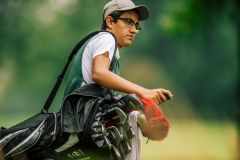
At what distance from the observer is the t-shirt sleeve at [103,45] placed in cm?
600

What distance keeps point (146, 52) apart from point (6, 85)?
814 centimetres

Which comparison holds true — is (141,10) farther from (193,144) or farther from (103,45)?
(193,144)

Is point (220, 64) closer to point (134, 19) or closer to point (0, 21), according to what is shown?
point (0, 21)

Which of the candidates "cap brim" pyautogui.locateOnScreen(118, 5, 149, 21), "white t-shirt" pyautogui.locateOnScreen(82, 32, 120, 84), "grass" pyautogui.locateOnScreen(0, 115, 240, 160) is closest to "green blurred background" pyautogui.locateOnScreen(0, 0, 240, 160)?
"grass" pyautogui.locateOnScreen(0, 115, 240, 160)

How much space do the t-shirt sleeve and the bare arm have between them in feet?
0.09

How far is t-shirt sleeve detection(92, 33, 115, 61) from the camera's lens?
6.00 metres

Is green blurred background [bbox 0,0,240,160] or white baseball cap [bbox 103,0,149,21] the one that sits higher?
white baseball cap [bbox 103,0,149,21]

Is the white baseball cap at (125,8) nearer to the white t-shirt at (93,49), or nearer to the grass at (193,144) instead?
the white t-shirt at (93,49)

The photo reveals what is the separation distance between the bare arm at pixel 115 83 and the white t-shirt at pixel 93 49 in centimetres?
6

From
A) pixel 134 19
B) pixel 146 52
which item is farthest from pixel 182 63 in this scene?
pixel 134 19

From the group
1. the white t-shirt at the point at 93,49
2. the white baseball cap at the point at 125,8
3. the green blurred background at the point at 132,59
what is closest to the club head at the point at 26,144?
the white t-shirt at the point at 93,49

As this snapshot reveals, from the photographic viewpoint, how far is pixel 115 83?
5.88 m

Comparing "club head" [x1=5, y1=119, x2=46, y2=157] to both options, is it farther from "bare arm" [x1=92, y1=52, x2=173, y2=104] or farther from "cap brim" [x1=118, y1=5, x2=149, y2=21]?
"cap brim" [x1=118, y1=5, x2=149, y2=21]

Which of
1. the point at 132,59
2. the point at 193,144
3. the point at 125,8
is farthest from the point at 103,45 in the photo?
the point at 132,59
